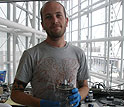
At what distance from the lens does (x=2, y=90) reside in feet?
10.7

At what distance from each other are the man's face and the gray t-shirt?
134 millimetres

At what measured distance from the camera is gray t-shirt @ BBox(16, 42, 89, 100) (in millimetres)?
1086

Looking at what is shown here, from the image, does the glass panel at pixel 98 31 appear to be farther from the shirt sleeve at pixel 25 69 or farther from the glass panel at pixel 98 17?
the shirt sleeve at pixel 25 69

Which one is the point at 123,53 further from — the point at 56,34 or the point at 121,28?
the point at 56,34

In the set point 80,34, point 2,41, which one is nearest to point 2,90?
point 2,41

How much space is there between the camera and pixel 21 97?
3.47 feet

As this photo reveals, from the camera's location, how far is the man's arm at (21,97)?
3.40ft

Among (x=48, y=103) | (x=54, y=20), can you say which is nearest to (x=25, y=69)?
(x=48, y=103)

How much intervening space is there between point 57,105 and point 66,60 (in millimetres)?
347

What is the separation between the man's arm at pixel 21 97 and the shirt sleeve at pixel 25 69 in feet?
0.19

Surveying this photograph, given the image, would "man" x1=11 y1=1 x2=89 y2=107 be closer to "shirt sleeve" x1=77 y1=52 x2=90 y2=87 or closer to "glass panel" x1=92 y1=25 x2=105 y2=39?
"shirt sleeve" x1=77 y1=52 x2=90 y2=87

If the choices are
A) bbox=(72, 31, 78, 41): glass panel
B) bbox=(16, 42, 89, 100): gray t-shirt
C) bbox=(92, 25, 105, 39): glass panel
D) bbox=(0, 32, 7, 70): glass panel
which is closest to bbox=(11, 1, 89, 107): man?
bbox=(16, 42, 89, 100): gray t-shirt

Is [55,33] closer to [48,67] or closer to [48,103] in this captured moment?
[48,67]

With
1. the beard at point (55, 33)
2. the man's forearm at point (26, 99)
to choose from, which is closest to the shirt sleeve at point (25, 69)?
the man's forearm at point (26, 99)
